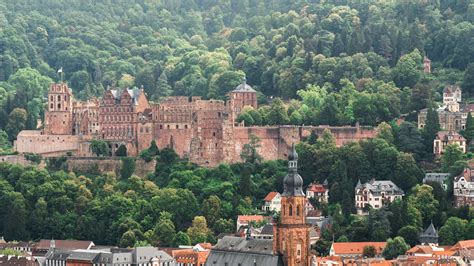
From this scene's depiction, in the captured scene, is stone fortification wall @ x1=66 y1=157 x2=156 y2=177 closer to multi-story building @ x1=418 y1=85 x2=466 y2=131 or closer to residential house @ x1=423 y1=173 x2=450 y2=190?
residential house @ x1=423 y1=173 x2=450 y2=190

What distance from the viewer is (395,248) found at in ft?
330

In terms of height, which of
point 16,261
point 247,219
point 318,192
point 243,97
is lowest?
point 16,261

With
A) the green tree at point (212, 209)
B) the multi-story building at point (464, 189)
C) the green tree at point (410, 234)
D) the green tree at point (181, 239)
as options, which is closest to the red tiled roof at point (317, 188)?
the green tree at point (212, 209)

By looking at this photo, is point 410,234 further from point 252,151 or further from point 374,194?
point 252,151

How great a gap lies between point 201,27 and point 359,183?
8247cm

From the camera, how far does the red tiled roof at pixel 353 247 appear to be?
101 m

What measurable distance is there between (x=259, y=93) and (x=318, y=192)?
988 inches

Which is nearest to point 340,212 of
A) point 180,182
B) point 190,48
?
point 180,182

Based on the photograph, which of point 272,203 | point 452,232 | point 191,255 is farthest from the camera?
point 272,203

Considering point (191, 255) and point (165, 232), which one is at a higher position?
point (165, 232)

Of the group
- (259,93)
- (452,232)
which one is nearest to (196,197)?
(452,232)

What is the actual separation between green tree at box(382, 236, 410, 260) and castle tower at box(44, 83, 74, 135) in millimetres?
31072

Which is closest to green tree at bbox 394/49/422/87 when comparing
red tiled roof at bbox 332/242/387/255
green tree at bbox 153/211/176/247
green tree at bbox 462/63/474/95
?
green tree at bbox 462/63/474/95

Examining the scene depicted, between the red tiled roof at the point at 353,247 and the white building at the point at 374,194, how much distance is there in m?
7.21
